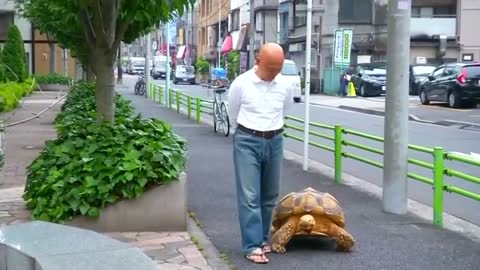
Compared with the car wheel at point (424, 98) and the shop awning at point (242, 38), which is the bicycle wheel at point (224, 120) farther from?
the shop awning at point (242, 38)

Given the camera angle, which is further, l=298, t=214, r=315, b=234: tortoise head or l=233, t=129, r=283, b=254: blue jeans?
l=298, t=214, r=315, b=234: tortoise head

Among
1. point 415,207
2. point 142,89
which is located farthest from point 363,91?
point 415,207

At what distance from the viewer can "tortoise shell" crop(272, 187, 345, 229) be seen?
22.5 ft

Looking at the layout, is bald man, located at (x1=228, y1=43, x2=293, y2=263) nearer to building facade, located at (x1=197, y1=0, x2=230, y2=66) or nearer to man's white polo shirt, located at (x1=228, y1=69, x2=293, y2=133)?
man's white polo shirt, located at (x1=228, y1=69, x2=293, y2=133)

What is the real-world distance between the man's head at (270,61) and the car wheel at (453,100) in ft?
78.7

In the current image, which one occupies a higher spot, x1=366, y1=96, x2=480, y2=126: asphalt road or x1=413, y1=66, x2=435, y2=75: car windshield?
x1=413, y1=66, x2=435, y2=75: car windshield

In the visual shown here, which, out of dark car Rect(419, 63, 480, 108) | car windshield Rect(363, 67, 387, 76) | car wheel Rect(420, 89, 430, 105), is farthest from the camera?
car windshield Rect(363, 67, 387, 76)

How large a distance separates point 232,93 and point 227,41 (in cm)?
6690

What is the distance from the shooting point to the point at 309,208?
6855 mm

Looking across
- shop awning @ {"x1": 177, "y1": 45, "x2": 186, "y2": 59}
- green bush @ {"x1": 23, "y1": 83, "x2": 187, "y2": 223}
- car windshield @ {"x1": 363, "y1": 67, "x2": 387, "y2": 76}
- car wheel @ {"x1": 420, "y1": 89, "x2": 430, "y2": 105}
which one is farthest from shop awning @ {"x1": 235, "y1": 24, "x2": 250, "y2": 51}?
green bush @ {"x1": 23, "y1": 83, "x2": 187, "y2": 223}

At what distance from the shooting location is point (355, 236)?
770 cm

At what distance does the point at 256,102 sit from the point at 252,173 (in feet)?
1.86

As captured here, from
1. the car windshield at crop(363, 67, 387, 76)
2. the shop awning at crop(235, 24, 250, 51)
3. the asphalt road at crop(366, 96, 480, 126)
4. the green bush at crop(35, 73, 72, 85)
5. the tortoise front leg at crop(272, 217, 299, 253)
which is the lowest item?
the asphalt road at crop(366, 96, 480, 126)

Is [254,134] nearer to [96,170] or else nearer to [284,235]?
[284,235]
